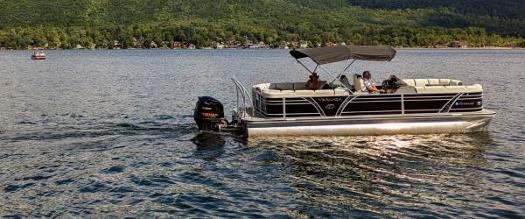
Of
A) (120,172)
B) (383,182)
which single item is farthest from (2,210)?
(383,182)

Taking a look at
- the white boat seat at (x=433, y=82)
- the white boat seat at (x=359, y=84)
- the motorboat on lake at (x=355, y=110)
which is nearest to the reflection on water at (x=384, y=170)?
the motorboat on lake at (x=355, y=110)

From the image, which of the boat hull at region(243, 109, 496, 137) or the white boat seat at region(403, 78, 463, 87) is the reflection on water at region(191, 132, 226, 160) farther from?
the white boat seat at region(403, 78, 463, 87)

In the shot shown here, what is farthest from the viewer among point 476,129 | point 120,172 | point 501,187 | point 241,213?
point 476,129

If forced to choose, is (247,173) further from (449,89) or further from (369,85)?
(449,89)

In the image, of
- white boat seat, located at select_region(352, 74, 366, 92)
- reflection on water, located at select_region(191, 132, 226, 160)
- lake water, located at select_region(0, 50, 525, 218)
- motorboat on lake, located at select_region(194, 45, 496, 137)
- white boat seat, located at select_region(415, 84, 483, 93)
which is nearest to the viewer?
lake water, located at select_region(0, 50, 525, 218)

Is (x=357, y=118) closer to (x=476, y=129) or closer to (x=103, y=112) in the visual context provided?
(x=476, y=129)

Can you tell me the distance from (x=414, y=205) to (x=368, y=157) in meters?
5.16

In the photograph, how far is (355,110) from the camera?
75.3 ft

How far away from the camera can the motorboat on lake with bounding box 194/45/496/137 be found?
22.6 meters

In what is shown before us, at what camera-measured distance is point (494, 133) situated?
25.2m

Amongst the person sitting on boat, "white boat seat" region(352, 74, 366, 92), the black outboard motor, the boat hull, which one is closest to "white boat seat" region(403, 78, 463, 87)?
the boat hull

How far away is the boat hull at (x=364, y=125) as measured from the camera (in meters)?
22.7

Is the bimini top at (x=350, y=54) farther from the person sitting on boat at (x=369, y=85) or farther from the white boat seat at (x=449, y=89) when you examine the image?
the white boat seat at (x=449, y=89)

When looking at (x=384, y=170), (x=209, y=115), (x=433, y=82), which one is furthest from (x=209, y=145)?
(x=433, y=82)
